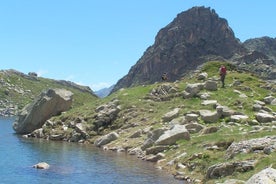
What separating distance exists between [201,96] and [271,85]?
618 inches

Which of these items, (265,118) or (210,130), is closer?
(210,130)

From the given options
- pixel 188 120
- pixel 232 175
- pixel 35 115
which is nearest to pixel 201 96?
pixel 188 120

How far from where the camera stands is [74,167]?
43.6 meters

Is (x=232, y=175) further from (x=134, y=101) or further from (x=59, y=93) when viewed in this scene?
(x=59, y=93)

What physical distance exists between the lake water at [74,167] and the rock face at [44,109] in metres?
20.9

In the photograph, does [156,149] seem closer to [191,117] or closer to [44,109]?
[191,117]

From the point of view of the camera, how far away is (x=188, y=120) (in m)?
56.6

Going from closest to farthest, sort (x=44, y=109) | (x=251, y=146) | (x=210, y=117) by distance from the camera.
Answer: (x=251, y=146) < (x=210, y=117) < (x=44, y=109)

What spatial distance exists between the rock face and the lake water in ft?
68.5

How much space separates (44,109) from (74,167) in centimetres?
3960

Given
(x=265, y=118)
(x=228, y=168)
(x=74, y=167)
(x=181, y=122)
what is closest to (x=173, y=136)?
(x=181, y=122)

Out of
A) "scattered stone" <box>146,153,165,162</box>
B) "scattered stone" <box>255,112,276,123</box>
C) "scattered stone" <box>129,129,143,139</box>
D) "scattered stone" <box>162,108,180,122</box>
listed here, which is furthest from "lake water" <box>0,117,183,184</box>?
"scattered stone" <box>255,112,276,123</box>

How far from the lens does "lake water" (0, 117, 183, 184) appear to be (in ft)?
121

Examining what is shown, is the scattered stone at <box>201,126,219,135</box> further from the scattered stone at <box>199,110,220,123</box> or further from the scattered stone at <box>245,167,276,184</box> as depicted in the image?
the scattered stone at <box>245,167,276,184</box>
